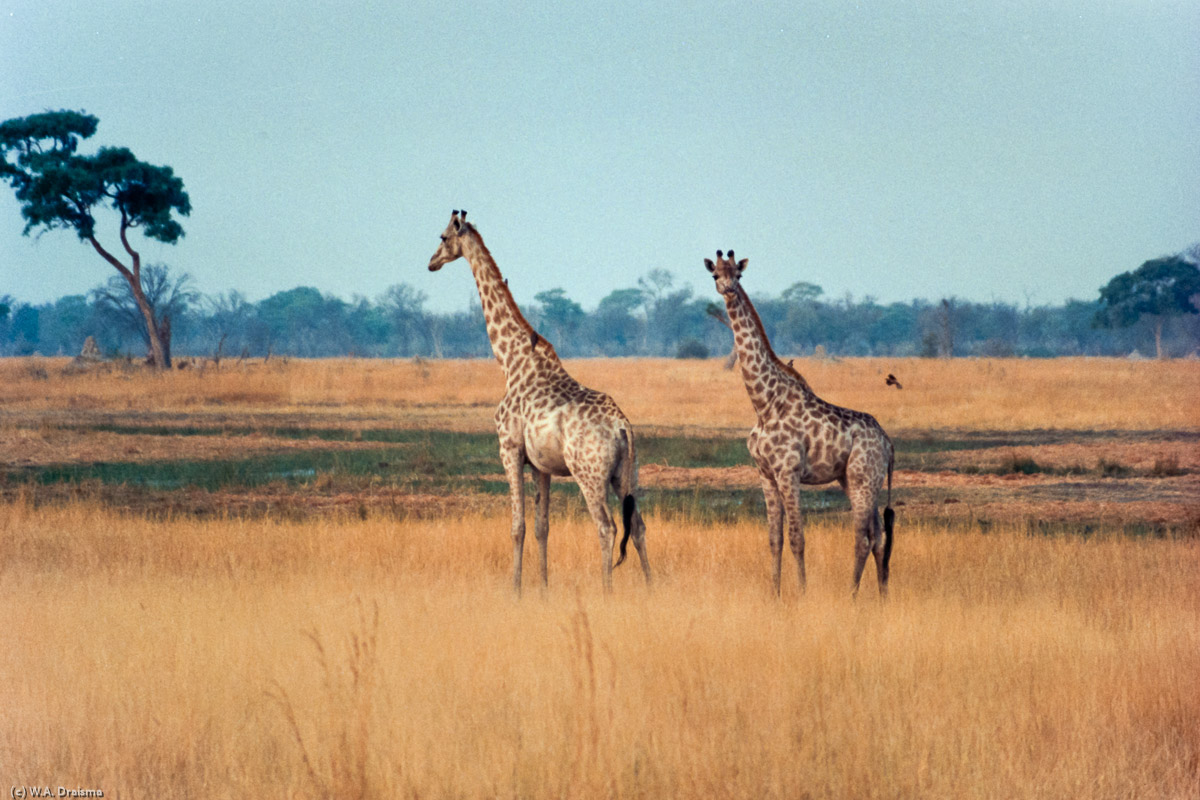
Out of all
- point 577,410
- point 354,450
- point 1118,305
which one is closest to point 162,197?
point 354,450

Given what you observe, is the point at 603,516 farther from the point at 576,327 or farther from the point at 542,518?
the point at 576,327

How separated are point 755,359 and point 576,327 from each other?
106m

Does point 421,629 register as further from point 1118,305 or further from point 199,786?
point 1118,305

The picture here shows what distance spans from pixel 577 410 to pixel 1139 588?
15.0ft

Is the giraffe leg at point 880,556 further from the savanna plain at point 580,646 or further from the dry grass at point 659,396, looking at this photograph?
the dry grass at point 659,396

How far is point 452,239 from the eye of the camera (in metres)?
8.87

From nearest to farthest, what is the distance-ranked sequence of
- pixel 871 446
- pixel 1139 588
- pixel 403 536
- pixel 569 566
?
pixel 871 446, pixel 1139 588, pixel 569 566, pixel 403 536

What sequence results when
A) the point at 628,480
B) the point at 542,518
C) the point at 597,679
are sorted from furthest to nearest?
the point at 542,518, the point at 628,480, the point at 597,679

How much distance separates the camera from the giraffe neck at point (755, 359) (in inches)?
314

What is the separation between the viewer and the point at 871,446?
764 centimetres

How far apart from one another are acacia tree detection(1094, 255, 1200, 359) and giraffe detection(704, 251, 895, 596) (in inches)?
2485


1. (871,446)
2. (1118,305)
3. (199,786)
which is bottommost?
(199,786)

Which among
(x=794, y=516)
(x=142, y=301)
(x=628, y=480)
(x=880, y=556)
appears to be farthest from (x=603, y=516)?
(x=142, y=301)

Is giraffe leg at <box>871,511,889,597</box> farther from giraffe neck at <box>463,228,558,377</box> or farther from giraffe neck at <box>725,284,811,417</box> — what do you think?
giraffe neck at <box>463,228,558,377</box>
